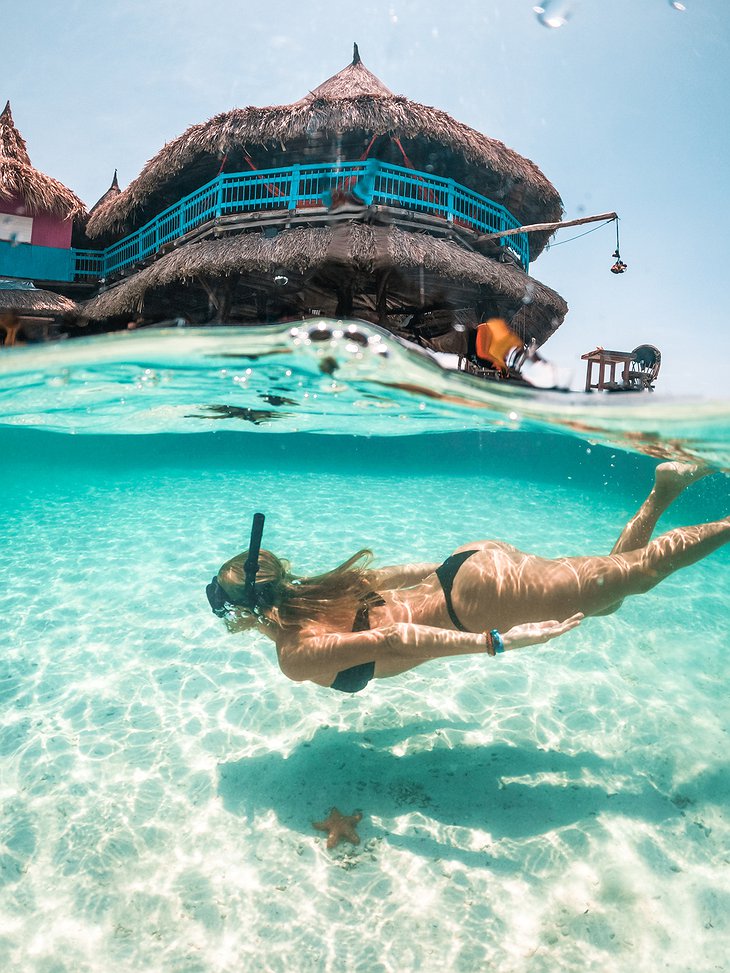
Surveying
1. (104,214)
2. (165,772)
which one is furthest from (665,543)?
(104,214)

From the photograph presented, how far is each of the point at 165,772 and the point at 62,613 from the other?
12.6ft

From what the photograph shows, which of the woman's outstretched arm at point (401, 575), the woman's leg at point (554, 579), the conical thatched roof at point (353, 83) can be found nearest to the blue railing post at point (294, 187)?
the conical thatched roof at point (353, 83)

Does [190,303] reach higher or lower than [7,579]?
higher

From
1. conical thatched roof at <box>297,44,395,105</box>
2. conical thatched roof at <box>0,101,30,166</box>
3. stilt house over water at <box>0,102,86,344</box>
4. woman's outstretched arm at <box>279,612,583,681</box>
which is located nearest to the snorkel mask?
woman's outstretched arm at <box>279,612,583,681</box>

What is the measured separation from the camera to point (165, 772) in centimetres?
454

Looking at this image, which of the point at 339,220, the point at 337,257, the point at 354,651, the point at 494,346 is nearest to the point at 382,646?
the point at 354,651

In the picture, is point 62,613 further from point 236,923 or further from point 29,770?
point 236,923

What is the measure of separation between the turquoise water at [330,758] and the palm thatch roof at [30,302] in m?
6.92

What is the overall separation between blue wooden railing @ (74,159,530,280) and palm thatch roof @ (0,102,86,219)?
3.10m

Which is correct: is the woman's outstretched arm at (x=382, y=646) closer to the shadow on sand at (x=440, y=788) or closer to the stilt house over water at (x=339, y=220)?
the shadow on sand at (x=440, y=788)

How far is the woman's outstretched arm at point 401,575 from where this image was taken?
15.4 ft

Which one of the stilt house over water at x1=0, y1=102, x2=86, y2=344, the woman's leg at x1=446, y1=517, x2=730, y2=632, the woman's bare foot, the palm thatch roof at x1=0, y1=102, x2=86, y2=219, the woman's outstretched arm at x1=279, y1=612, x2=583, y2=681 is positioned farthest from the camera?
the palm thatch roof at x1=0, y1=102, x2=86, y2=219

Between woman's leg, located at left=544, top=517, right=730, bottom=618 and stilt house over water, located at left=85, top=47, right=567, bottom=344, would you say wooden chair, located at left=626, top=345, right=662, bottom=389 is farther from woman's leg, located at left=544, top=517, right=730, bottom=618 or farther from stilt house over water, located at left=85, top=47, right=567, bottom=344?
woman's leg, located at left=544, top=517, right=730, bottom=618

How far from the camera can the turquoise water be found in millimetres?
3348
